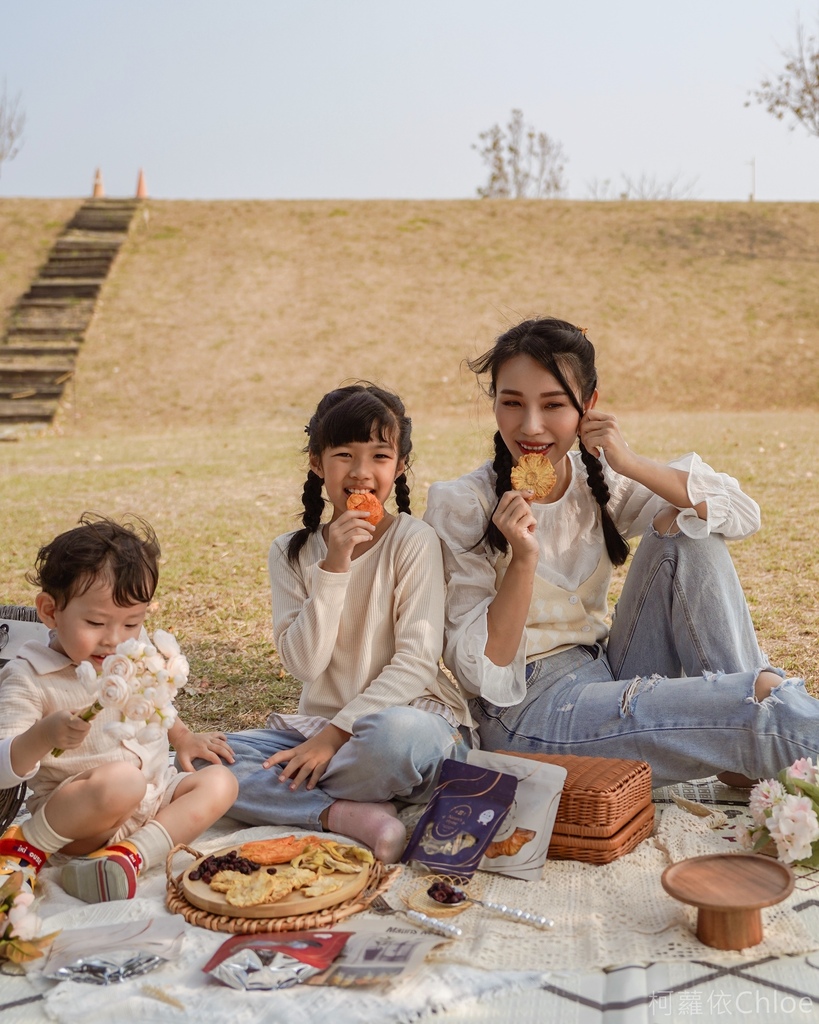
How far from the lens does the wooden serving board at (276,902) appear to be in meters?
2.45

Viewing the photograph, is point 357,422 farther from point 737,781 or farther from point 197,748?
point 737,781

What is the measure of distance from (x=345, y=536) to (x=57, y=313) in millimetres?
17337

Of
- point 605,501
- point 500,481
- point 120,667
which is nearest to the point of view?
point 120,667

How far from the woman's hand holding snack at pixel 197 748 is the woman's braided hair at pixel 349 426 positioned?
0.62 m

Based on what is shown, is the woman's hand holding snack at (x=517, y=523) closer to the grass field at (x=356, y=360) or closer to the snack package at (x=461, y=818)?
the snack package at (x=461, y=818)

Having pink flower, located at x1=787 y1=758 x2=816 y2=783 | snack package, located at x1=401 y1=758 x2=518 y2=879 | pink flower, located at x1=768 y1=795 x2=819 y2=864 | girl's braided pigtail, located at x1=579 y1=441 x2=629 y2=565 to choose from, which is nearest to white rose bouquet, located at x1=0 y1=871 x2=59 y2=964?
snack package, located at x1=401 y1=758 x2=518 y2=879

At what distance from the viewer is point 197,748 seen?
324cm

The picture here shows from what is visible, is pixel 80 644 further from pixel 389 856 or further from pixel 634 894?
pixel 634 894

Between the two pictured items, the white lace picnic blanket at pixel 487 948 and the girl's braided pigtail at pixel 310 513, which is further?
the girl's braided pigtail at pixel 310 513

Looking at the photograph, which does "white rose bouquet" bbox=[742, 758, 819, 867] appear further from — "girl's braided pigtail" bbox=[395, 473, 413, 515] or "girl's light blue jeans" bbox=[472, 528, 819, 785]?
"girl's braided pigtail" bbox=[395, 473, 413, 515]

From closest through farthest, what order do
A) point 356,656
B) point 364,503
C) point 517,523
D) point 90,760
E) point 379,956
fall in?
point 379,956, point 90,760, point 517,523, point 364,503, point 356,656

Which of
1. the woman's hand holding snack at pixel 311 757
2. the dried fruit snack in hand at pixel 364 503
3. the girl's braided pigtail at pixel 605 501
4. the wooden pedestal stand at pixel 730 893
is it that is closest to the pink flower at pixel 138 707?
the woman's hand holding snack at pixel 311 757

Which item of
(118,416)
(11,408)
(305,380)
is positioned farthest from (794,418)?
(11,408)

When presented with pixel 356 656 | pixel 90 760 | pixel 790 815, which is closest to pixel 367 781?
pixel 356 656
